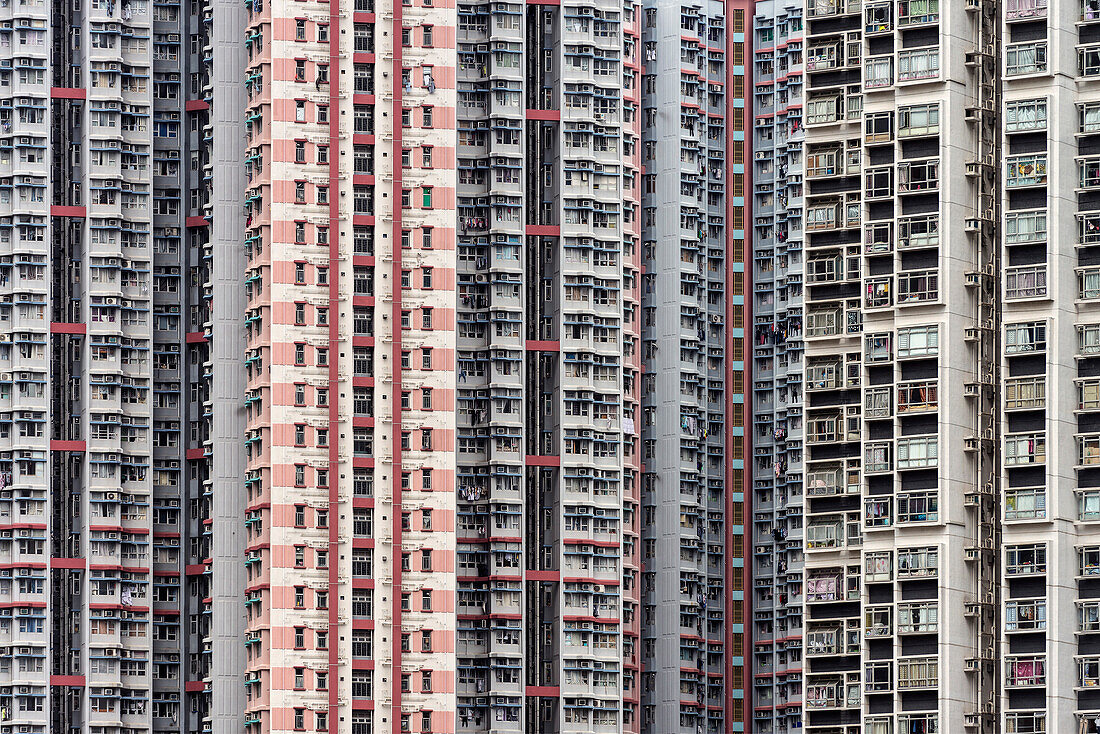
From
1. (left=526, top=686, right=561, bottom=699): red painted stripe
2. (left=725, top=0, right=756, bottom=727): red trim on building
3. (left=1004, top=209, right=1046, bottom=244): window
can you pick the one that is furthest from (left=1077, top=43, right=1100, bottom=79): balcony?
(left=725, top=0, right=756, bottom=727): red trim on building

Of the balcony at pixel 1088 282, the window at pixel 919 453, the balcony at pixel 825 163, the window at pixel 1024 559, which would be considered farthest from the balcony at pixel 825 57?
the window at pixel 1024 559

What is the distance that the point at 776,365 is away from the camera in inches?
7180

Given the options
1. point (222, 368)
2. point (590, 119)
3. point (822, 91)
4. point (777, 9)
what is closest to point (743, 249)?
point (777, 9)

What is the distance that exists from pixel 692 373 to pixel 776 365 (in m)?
6.93

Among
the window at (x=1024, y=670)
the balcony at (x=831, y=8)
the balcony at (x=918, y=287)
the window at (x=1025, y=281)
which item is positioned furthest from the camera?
the balcony at (x=831, y=8)

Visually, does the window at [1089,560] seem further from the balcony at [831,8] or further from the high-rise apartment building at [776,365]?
the high-rise apartment building at [776,365]

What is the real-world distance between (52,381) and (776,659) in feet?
144

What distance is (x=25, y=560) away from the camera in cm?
15712

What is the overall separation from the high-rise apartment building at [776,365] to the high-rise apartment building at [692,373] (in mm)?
1036

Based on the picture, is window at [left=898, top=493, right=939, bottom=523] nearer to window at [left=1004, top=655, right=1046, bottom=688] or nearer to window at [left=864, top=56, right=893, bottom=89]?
window at [left=1004, top=655, right=1046, bottom=688]

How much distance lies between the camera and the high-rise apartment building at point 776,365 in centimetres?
17800

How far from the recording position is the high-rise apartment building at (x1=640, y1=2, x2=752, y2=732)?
568 ft

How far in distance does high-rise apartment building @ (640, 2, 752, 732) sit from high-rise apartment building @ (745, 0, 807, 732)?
104 cm

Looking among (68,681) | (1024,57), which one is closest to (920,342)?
(1024,57)
